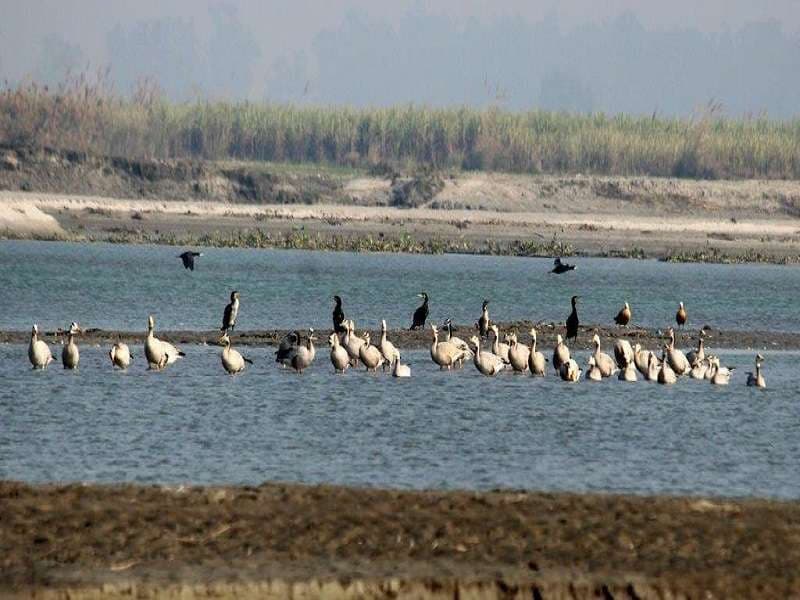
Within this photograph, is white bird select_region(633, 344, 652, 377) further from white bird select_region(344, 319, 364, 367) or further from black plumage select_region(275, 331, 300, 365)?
black plumage select_region(275, 331, 300, 365)

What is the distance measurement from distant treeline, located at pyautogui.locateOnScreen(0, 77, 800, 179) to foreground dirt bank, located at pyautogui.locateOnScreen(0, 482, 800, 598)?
260 ft

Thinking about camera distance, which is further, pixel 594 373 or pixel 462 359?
pixel 462 359

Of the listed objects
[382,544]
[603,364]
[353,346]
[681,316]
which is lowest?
[681,316]

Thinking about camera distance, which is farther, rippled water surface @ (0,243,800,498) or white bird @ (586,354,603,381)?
white bird @ (586,354,603,381)

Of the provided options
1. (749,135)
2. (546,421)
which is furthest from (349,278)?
(749,135)

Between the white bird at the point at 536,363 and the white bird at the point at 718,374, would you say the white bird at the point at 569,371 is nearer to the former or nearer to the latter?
the white bird at the point at 536,363

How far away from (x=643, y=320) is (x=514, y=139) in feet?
182

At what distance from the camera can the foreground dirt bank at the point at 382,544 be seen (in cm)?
1026

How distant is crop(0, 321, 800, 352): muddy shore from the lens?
31.6m

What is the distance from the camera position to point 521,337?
112 feet

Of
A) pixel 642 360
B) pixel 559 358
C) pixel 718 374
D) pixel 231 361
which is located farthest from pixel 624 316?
pixel 231 361

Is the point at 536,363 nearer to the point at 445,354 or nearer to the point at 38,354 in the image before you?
the point at 445,354

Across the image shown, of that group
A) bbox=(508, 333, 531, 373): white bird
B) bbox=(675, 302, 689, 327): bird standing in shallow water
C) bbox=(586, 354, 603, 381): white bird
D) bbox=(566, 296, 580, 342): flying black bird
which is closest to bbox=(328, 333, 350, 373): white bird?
bbox=(508, 333, 531, 373): white bird

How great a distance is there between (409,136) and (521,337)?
66816 mm
